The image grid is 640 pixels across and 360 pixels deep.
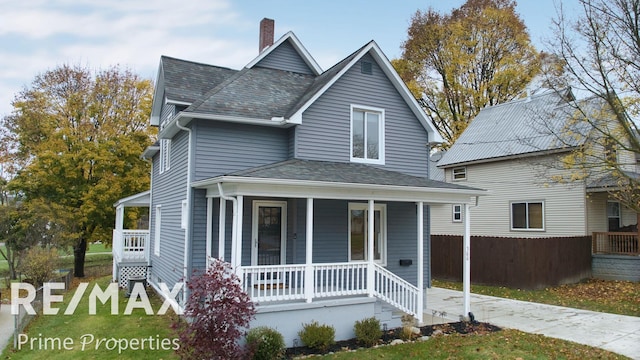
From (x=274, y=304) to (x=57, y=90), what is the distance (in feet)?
75.5

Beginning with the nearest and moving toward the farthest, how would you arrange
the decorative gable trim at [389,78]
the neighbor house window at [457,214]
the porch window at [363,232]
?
the decorative gable trim at [389,78], the porch window at [363,232], the neighbor house window at [457,214]

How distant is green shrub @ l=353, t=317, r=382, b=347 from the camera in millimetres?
8898

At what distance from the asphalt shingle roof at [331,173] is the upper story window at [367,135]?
0.48 meters

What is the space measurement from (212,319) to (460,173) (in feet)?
61.1

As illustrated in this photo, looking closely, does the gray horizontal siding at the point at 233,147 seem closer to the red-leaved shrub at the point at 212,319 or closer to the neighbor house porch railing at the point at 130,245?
A: the red-leaved shrub at the point at 212,319

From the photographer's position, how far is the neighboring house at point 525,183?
57.5 ft

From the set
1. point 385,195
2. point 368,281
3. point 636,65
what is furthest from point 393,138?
point 636,65

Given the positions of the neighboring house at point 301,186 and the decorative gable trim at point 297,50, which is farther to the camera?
the decorative gable trim at point 297,50

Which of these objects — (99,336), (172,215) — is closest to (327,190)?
(99,336)

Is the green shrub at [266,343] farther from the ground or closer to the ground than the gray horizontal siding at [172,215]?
closer to the ground

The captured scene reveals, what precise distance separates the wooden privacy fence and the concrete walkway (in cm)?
240

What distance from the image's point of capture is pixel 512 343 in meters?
8.66

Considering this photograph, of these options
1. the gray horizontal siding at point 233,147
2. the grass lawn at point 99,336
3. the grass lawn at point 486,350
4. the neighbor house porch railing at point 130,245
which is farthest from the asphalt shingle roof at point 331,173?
the neighbor house porch railing at point 130,245

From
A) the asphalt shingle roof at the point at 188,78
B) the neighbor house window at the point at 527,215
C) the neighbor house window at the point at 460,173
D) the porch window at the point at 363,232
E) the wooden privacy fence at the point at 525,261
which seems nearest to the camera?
the porch window at the point at 363,232
